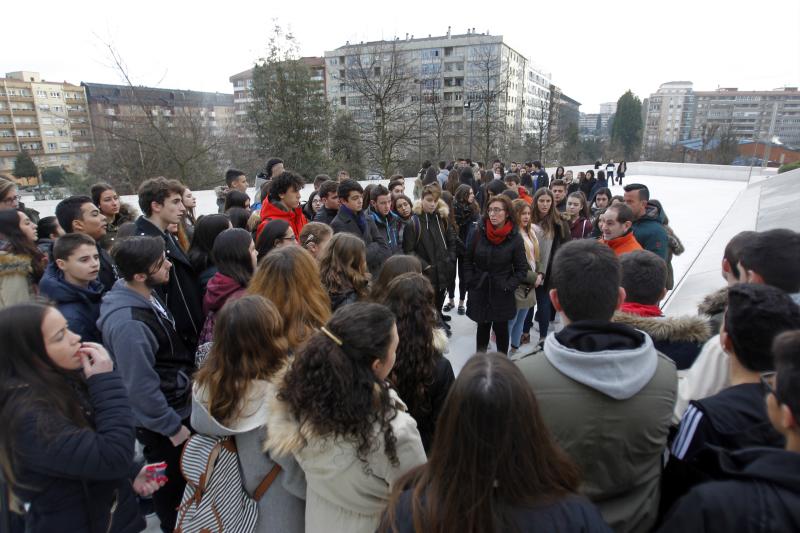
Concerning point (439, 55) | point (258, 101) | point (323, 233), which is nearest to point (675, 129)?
point (439, 55)

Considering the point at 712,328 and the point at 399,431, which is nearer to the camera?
the point at 399,431

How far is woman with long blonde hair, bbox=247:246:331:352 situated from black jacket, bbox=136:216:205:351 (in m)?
0.82

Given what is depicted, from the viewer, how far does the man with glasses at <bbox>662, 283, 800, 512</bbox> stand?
4.30ft

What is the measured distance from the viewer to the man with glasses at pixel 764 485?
93cm

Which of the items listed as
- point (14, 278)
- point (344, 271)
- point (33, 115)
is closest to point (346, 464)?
point (344, 271)

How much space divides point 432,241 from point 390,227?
1.81ft

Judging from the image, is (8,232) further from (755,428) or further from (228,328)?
(755,428)

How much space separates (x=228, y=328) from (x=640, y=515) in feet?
5.47

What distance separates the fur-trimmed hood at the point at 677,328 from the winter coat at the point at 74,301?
9.51ft

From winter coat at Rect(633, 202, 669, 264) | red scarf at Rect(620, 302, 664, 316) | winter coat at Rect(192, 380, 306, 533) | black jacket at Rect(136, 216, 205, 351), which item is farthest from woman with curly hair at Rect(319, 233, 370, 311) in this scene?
winter coat at Rect(633, 202, 669, 264)

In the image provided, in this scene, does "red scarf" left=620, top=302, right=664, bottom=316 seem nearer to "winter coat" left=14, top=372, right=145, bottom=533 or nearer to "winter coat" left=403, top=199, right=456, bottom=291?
"winter coat" left=14, top=372, right=145, bottom=533

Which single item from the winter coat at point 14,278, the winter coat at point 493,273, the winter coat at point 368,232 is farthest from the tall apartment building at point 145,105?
the winter coat at point 493,273

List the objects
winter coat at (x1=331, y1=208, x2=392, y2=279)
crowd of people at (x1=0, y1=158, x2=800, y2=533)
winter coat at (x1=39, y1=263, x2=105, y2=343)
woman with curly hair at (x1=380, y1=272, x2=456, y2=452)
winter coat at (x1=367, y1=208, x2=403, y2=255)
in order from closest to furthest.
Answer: crowd of people at (x1=0, y1=158, x2=800, y2=533), woman with curly hair at (x1=380, y1=272, x2=456, y2=452), winter coat at (x1=39, y1=263, x2=105, y2=343), winter coat at (x1=331, y1=208, x2=392, y2=279), winter coat at (x1=367, y1=208, x2=403, y2=255)

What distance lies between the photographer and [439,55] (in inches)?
2478
